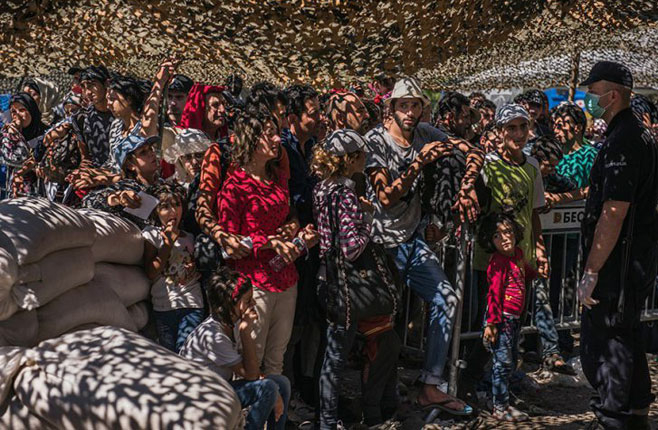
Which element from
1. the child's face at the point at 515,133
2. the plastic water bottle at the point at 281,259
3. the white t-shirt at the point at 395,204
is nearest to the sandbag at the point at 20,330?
the plastic water bottle at the point at 281,259

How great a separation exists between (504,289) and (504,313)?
0.46ft

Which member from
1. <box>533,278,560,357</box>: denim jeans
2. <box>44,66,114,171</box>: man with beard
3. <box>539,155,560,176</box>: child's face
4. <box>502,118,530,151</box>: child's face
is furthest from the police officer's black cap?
<box>44,66,114,171</box>: man with beard

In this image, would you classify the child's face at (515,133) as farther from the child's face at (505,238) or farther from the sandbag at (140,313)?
the sandbag at (140,313)

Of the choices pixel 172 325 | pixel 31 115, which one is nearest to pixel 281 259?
pixel 172 325

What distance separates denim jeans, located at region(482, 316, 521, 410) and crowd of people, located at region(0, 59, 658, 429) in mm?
11

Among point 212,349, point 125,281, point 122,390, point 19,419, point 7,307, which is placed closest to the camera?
point 122,390

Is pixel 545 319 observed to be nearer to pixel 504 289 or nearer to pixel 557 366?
pixel 557 366

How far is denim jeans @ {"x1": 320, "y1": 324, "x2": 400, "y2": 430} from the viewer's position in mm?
4672

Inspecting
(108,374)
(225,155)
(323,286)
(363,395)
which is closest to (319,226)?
(323,286)

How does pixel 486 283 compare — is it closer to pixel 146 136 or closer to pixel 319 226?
pixel 319 226

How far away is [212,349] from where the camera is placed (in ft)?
12.8

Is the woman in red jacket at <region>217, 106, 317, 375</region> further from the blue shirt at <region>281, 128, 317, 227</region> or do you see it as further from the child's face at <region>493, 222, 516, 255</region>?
the child's face at <region>493, 222, 516, 255</region>

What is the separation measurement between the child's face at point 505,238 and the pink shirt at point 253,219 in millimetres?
1400

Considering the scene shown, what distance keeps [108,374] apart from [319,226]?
6.35ft
